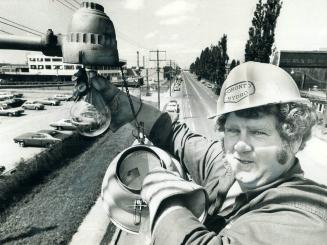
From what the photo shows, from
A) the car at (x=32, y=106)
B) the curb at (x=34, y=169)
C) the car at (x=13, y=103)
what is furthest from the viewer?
the car at (x=32, y=106)

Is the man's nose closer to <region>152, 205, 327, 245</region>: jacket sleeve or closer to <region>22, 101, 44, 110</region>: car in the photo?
<region>152, 205, 327, 245</region>: jacket sleeve

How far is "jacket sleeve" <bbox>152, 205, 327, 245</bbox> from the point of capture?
1.16 metres

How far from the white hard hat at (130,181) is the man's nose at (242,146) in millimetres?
651

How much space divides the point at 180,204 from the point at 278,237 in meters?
0.47

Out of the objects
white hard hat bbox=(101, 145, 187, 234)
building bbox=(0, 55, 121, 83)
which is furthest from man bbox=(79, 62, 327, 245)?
building bbox=(0, 55, 121, 83)

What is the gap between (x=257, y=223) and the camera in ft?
4.05

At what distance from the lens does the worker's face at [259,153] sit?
1.62m

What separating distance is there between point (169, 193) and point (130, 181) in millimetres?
1019

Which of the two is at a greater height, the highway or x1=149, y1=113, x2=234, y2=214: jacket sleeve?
x1=149, y1=113, x2=234, y2=214: jacket sleeve

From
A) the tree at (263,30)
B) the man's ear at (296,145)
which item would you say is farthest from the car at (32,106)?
the man's ear at (296,145)

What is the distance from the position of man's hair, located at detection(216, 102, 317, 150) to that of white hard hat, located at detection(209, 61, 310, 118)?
5cm

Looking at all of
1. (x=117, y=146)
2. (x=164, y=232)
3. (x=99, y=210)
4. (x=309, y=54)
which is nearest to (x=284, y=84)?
(x=164, y=232)

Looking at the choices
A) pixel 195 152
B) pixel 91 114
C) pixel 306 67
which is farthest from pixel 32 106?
pixel 195 152

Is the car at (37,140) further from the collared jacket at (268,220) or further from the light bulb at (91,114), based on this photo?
the collared jacket at (268,220)
